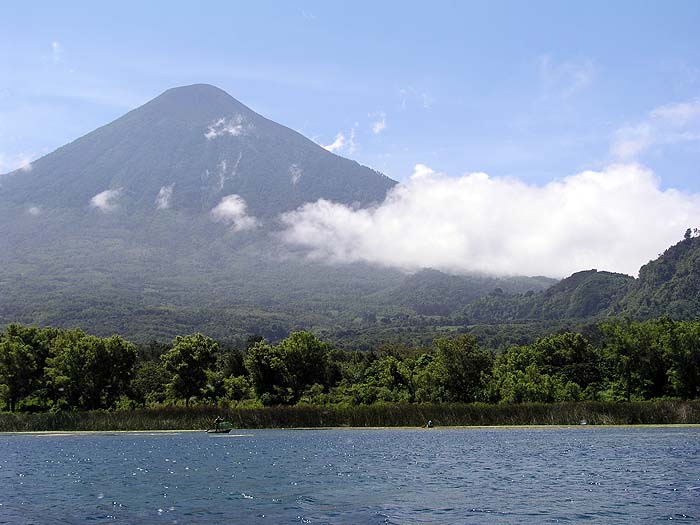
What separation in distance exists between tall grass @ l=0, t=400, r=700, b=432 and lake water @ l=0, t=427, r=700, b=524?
517 centimetres

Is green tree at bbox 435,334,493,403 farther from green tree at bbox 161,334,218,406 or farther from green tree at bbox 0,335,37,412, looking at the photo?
green tree at bbox 0,335,37,412

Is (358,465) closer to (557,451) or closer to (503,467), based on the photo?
(503,467)

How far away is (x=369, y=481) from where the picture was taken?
28344 mm

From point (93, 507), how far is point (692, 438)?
31.0m

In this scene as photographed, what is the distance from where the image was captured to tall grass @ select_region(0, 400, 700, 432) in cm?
5438

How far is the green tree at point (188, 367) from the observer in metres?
79.4

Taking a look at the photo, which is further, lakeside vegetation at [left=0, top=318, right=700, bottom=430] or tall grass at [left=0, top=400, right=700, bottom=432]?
lakeside vegetation at [left=0, top=318, right=700, bottom=430]

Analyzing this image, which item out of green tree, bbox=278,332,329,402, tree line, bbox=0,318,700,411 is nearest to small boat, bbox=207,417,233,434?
tree line, bbox=0,318,700,411

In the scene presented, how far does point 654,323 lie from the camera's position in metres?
85.6

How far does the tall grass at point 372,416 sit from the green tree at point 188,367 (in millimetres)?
14324

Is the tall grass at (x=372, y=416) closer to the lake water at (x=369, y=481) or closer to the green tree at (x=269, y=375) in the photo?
the lake water at (x=369, y=481)

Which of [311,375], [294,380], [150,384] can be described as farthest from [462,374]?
[150,384]

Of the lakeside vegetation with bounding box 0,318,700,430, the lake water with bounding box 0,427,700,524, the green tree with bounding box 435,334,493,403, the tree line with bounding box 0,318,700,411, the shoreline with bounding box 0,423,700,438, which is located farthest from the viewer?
the green tree with bounding box 435,334,493,403

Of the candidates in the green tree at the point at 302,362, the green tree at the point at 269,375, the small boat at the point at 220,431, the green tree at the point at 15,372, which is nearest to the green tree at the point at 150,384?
the green tree at the point at 269,375
